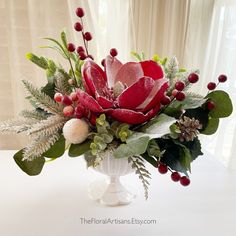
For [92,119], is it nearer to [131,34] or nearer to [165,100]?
[165,100]

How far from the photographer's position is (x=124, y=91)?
49 cm

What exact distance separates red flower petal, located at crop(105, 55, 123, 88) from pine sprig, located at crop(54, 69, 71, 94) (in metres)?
0.09

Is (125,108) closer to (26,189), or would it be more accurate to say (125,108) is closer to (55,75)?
(55,75)

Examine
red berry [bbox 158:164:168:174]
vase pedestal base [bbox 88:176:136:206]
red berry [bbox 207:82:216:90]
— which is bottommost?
vase pedestal base [bbox 88:176:136:206]

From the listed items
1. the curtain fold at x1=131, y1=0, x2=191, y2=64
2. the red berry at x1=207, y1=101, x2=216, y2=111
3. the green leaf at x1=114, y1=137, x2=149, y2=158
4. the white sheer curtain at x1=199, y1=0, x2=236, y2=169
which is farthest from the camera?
the curtain fold at x1=131, y1=0, x2=191, y2=64

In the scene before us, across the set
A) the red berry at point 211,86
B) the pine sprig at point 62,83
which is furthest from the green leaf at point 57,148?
the red berry at point 211,86

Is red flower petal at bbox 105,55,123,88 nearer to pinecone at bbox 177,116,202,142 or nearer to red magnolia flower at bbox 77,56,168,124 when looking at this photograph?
red magnolia flower at bbox 77,56,168,124

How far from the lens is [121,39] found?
4.54ft

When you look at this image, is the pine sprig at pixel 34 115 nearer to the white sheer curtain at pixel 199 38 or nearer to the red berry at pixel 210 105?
the red berry at pixel 210 105

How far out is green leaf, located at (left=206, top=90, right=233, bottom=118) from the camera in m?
0.54

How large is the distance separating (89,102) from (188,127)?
195 millimetres

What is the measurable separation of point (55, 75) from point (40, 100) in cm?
8

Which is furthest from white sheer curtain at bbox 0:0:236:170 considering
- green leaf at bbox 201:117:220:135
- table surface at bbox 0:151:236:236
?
green leaf at bbox 201:117:220:135

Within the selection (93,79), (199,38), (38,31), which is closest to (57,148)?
(93,79)
